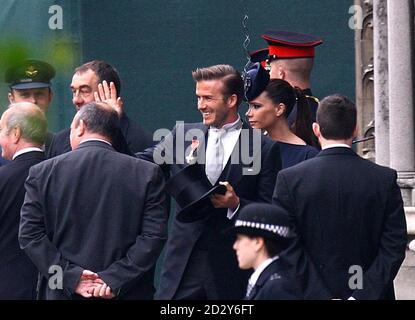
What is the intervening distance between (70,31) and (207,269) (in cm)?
384

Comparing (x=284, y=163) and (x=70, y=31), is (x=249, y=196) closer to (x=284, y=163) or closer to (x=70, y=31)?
(x=284, y=163)

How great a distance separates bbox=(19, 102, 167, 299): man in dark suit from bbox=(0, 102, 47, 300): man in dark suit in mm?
517

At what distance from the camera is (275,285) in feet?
21.1

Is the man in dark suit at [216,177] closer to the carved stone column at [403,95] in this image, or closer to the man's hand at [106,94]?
the man's hand at [106,94]

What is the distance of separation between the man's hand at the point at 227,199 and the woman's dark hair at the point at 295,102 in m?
Result: 0.86

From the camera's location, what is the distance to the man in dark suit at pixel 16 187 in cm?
794

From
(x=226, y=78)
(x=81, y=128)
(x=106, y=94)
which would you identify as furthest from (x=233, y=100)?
(x=106, y=94)

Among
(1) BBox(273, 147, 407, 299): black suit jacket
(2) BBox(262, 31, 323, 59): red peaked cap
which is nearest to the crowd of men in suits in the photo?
(1) BBox(273, 147, 407, 299): black suit jacket

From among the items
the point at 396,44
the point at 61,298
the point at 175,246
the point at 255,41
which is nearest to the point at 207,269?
the point at 175,246

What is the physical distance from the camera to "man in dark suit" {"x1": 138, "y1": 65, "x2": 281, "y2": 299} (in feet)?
25.0

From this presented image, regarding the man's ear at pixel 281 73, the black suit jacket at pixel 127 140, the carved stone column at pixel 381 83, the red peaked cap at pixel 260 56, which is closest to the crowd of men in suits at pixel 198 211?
the black suit jacket at pixel 127 140

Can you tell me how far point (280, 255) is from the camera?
22.0ft
